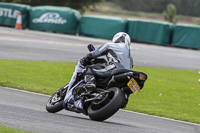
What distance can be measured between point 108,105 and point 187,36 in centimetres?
2156

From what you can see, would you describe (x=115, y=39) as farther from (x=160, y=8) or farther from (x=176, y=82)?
(x=160, y=8)

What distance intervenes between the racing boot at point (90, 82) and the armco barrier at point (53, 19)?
21409mm

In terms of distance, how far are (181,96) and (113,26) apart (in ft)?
53.1

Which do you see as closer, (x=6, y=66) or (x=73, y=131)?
(x=73, y=131)

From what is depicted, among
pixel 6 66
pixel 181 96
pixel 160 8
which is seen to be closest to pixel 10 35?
pixel 6 66

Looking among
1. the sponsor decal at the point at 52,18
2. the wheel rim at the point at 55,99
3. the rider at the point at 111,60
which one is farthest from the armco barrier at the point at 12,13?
the rider at the point at 111,60

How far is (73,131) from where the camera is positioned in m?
6.76

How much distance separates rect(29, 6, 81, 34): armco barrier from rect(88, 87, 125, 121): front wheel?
2183 cm

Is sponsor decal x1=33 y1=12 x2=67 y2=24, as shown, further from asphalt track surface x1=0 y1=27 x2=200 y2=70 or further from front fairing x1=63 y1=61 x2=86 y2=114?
front fairing x1=63 y1=61 x2=86 y2=114

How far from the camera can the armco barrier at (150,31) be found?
28.3m

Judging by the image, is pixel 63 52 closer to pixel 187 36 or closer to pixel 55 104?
pixel 187 36

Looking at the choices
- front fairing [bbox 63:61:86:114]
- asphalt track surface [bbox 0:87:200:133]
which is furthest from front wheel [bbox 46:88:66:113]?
front fairing [bbox 63:61:86:114]

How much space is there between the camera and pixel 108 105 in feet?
23.7

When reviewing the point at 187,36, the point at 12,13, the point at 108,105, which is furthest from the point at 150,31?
the point at 108,105
